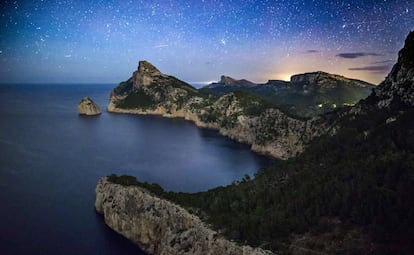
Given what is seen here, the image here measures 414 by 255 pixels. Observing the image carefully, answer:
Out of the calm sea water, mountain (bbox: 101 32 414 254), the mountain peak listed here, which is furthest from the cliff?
mountain (bbox: 101 32 414 254)

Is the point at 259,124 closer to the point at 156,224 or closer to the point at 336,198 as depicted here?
the point at 156,224

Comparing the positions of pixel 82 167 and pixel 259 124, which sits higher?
pixel 259 124

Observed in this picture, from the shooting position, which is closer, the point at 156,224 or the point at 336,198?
the point at 336,198

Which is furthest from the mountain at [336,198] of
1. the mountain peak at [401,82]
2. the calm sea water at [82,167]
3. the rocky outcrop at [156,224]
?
the calm sea water at [82,167]

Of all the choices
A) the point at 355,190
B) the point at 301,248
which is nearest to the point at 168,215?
the point at 301,248

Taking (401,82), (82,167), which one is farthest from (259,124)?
(401,82)

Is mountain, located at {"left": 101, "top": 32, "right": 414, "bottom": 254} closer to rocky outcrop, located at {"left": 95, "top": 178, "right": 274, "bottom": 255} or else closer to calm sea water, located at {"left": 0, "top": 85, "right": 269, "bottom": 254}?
A: rocky outcrop, located at {"left": 95, "top": 178, "right": 274, "bottom": 255}

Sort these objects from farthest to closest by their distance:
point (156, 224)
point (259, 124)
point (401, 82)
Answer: point (259, 124) → point (401, 82) → point (156, 224)

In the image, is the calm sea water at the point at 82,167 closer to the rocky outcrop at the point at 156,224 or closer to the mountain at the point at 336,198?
the rocky outcrop at the point at 156,224
